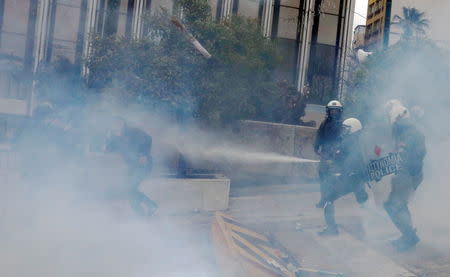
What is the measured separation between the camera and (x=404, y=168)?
4.04 m

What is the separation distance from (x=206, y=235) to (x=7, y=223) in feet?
7.60

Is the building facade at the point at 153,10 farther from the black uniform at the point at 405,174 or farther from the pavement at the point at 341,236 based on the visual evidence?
the black uniform at the point at 405,174

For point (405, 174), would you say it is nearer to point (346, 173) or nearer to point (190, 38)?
point (346, 173)

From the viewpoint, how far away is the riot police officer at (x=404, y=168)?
3.95 metres

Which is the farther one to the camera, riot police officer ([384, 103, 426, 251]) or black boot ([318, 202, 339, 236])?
black boot ([318, 202, 339, 236])

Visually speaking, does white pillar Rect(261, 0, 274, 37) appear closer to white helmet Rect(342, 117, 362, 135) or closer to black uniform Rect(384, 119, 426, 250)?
white helmet Rect(342, 117, 362, 135)

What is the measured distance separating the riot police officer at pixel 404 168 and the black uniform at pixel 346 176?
1.66ft

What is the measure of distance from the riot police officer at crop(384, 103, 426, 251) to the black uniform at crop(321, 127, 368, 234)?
51cm

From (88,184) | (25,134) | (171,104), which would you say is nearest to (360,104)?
(171,104)

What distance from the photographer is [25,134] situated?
17.6 ft

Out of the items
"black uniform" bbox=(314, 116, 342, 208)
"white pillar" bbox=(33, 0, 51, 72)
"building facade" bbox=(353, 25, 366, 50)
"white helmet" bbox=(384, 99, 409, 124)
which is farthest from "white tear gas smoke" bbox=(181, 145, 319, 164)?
"building facade" bbox=(353, 25, 366, 50)

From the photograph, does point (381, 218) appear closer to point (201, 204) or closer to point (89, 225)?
point (201, 204)

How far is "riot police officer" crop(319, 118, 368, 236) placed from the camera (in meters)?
4.57

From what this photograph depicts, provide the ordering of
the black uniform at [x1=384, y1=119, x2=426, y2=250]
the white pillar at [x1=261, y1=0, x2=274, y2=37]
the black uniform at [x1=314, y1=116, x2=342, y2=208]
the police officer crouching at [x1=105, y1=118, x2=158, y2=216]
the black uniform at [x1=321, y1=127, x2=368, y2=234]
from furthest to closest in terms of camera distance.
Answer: the white pillar at [x1=261, y1=0, x2=274, y2=37] < the police officer crouching at [x1=105, y1=118, x2=158, y2=216] < the black uniform at [x1=314, y1=116, x2=342, y2=208] < the black uniform at [x1=321, y1=127, x2=368, y2=234] < the black uniform at [x1=384, y1=119, x2=426, y2=250]
